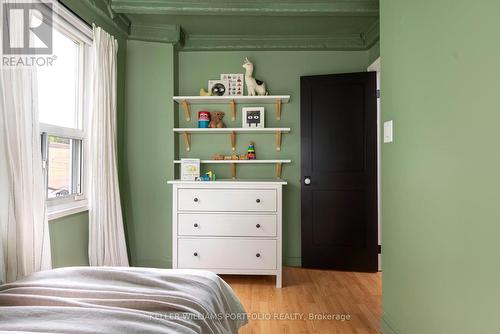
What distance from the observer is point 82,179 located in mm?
2404

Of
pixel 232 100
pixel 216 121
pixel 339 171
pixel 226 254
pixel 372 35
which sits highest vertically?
pixel 372 35

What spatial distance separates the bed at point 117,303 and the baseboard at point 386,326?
3.36 ft

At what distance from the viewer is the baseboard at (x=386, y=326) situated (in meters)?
1.76

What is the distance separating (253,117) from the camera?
3.21 meters

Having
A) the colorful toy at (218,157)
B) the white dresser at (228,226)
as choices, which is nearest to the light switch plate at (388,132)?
the white dresser at (228,226)

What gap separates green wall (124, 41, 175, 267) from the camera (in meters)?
3.02

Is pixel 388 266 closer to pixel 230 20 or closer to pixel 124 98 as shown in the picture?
pixel 230 20

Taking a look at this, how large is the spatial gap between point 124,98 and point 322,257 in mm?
2637

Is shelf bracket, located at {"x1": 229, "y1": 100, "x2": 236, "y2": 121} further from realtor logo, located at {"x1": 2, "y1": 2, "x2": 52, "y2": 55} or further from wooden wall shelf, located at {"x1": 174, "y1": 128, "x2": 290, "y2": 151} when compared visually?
realtor logo, located at {"x1": 2, "y1": 2, "x2": 52, "y2": 55}

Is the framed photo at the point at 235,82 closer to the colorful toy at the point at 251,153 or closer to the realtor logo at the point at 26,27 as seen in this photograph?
the colorful toy at the point at 251,153

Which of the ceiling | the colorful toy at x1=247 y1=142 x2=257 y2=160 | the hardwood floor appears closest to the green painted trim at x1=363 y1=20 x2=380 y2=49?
the ceiling

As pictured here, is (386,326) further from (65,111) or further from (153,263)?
(65,111)

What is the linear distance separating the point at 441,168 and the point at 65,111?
252cm

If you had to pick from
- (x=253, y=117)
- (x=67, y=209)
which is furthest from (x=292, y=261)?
(x=67, y=209)
